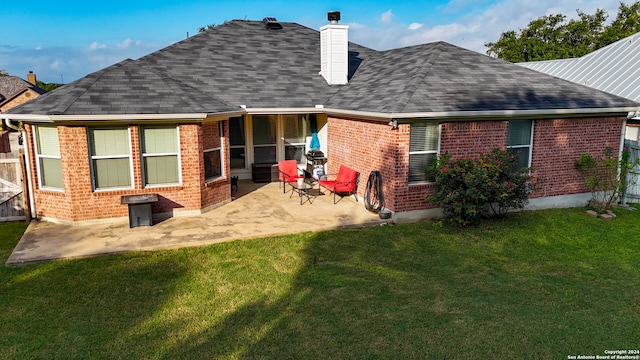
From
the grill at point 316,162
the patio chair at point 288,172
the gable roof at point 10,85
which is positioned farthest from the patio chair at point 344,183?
the gable roof at point 10,85

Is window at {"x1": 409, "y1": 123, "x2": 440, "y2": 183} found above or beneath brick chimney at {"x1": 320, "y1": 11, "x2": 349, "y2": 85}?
beneath

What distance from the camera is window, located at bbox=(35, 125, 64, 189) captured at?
9.70 m

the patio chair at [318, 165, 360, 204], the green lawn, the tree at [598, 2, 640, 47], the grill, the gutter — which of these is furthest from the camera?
the tree at [598, 2, 640, 47]

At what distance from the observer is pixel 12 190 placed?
1044 centimetres

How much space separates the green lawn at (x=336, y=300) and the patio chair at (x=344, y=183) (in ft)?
7.35

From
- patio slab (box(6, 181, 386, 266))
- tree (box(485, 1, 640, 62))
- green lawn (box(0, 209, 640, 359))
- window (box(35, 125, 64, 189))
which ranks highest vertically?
tree (box(485, 1, 640, 62))

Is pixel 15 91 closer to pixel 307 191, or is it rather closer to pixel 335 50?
pixel 335 50

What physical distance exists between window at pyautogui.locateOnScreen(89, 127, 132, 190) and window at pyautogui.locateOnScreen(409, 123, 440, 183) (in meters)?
6.48

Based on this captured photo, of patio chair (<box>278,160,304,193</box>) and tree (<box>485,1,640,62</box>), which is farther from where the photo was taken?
tree (<box>485,1,640,62</box>)

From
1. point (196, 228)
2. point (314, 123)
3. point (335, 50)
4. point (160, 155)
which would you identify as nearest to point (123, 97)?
point (160, 155)

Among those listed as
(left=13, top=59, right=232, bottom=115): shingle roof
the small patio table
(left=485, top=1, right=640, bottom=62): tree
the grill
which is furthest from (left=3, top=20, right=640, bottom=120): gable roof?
(left=485, top=1, right=640, bottom=62): tree

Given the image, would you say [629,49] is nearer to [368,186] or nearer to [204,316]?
[368,186]

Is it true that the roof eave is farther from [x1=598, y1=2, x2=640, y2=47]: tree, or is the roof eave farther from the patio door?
[x1=598, y1=2, x2=640, y2=47]: tree

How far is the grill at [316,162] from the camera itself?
13883 millimetres
